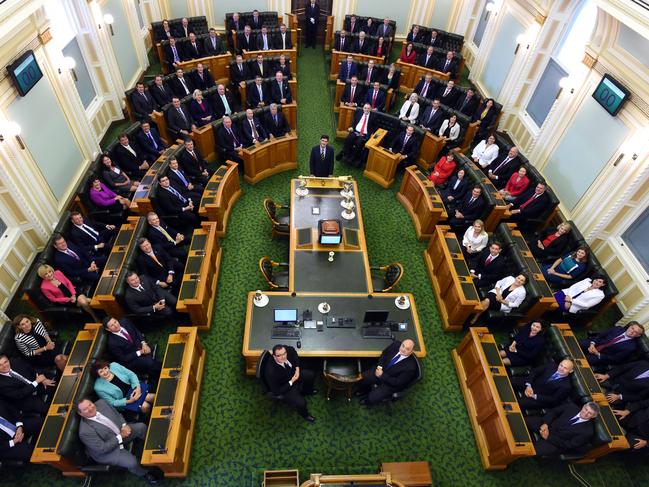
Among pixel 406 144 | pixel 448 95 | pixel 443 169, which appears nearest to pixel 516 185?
pixel 443 169

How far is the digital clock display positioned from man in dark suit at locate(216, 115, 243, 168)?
3.23 meters

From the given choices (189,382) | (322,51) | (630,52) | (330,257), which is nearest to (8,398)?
(189,382)

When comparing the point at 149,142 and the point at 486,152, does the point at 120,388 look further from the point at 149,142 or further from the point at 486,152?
the point at 486,152

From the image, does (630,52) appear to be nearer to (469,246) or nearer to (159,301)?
(469,246)

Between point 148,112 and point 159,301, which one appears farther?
point 148,112

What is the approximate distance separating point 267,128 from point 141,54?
211 inches

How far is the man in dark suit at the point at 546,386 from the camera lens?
16.7ft

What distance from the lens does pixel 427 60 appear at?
1187 centimetres

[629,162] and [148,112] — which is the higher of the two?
[629,162]

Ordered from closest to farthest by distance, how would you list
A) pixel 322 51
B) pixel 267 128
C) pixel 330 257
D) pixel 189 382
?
pixel 189 382 → pixel 330 257 → pixel 267 128 → pixel 322 51

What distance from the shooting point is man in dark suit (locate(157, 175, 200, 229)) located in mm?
7016

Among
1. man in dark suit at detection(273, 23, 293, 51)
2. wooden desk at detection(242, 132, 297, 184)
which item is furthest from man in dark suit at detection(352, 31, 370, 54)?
wooden desk at detection(242, 132, 297, 184)

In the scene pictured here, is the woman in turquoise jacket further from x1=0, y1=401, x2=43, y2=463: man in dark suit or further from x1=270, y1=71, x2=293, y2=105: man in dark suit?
x1=270, y1=71, x2=293, y2=105: man in dark suit

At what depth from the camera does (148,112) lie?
934 centimetres
